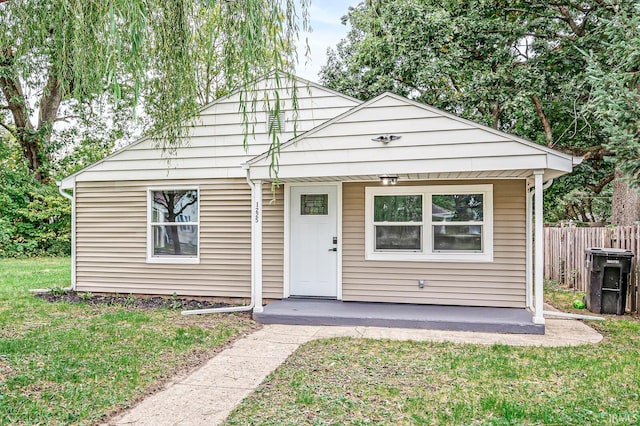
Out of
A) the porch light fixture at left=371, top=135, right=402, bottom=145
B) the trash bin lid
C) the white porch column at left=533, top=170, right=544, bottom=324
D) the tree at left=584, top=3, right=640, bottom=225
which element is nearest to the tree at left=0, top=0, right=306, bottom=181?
the porch light fixture at left=371, top=135, right=402, bottom=145

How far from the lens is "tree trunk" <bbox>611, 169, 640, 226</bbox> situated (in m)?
A: 9.85

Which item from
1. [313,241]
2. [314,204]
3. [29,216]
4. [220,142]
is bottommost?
[313,241]

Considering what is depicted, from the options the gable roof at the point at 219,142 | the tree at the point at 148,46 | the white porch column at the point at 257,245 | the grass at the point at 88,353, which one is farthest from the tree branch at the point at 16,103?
the white porch column at the point at 257,245

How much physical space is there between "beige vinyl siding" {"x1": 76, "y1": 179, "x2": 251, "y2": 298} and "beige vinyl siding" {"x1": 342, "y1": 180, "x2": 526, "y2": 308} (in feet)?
6.15

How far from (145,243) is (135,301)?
3.48 feet

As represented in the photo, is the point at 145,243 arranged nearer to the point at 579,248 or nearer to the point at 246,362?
the point at 246,362

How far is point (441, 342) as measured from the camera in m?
5.14

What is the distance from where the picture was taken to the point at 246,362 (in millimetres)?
4531

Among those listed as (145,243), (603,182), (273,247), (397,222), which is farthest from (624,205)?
(145,243)

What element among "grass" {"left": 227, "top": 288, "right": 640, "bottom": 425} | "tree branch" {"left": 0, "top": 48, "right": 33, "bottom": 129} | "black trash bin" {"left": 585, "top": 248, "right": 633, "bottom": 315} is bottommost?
"grass" {"left": 227, "top": 288, "right": 640, "bottom": 425}

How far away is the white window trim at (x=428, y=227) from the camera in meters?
6.45

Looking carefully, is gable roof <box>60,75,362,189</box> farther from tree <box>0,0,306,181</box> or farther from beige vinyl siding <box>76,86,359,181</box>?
tree <box>0,0,306,181</box>

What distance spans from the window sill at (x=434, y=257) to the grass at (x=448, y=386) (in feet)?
5.99

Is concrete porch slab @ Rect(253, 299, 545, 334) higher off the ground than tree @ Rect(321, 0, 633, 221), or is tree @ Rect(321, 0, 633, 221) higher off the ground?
tree @ Rect(321, 0, 633, 221)
